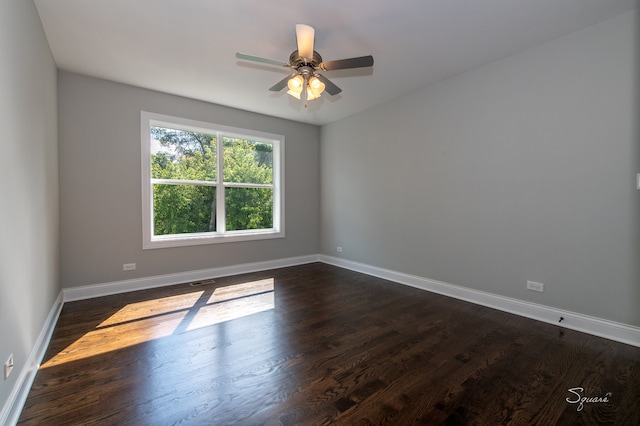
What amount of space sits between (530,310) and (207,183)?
4.51 m

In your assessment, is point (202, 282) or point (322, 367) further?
point (202, 282)

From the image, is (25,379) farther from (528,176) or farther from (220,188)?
(528,176)

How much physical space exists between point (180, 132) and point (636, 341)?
18.5ft

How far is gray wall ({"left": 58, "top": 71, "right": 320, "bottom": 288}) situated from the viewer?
3486mm

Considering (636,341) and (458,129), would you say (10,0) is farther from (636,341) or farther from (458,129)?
(636,341)

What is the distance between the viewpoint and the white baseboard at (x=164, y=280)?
3.55 m

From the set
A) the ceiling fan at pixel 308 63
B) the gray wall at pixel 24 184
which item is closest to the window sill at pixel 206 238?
the gray wall at pixel 24 184

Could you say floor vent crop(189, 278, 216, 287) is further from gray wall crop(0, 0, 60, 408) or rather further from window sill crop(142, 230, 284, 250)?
gray wall crop(0, 0, 60, 408)

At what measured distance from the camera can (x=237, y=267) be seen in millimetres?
4762

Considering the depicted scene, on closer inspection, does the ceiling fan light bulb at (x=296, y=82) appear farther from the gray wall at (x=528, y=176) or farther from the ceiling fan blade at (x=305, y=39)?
the gray wall at (x=528, y=176)

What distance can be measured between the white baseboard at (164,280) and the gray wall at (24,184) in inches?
29.0

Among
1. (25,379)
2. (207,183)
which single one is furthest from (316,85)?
(25,379)

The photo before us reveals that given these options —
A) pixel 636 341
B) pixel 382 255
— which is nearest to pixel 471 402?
pixel 636 341

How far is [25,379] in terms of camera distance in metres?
1.81
